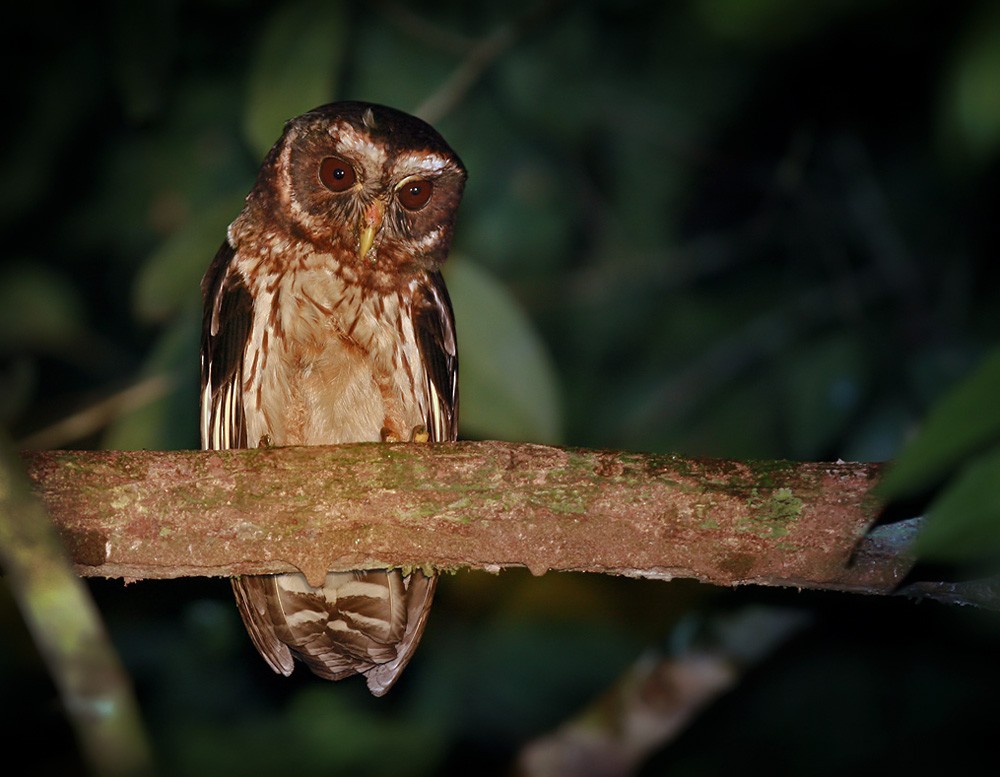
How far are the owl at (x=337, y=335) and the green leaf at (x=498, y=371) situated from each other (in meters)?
0.08

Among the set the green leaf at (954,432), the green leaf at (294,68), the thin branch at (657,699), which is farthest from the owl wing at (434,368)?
the green leaf at (954,432)

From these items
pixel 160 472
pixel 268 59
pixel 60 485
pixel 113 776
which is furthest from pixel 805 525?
pixel 268 59

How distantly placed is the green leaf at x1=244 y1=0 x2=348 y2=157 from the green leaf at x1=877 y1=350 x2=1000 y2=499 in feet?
8.24

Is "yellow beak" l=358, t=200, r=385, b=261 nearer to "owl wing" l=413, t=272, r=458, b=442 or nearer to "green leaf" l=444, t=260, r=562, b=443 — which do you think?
"owl wing" l=413, t=272, r=458, b=442

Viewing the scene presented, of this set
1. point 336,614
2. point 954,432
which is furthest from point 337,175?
point 954,432

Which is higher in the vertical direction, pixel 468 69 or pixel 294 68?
pixel 468 69

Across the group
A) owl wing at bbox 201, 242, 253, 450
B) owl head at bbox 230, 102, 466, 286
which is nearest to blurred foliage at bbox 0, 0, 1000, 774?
owl head at bbox 230, 102, 466, 286

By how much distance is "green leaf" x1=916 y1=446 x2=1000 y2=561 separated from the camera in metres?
0.99

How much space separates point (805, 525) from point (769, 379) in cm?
247

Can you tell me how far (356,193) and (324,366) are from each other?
56 cm

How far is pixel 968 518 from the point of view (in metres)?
1.01

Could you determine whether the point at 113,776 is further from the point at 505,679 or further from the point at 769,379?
the point at 769,379

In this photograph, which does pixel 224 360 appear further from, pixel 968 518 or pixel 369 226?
pixel 968 518

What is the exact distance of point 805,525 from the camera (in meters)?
2.35
